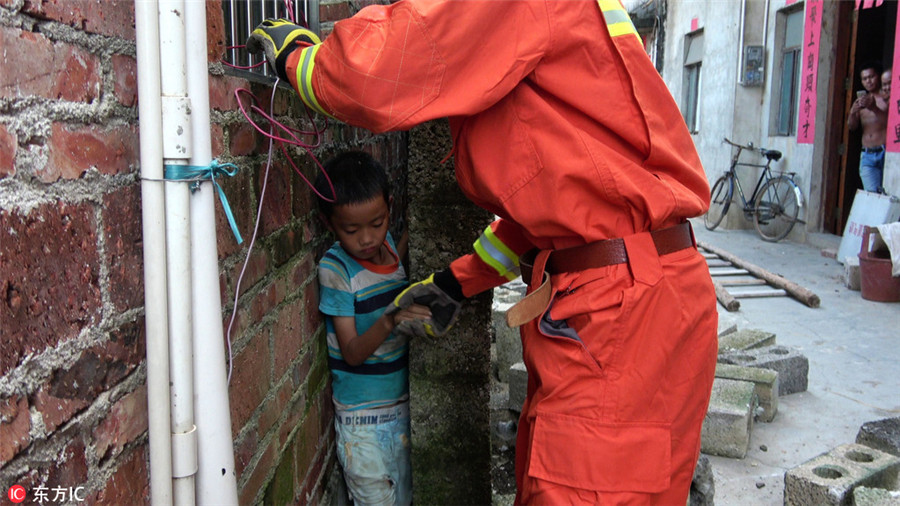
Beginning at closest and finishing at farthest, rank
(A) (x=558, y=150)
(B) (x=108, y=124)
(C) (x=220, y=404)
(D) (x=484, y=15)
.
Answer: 1. (B) (x=108, y=124)
2. (C) (x=220, y=404)
3. (D) (x=484, y=15)
4. (A) (x=558, y=150)

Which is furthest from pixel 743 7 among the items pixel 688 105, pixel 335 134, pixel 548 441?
pixel 548 441

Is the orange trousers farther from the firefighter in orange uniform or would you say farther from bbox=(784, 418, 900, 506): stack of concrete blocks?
bbox=(784, 418, 900, 506): stack of concrete blocks

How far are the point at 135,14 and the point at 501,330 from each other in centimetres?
345

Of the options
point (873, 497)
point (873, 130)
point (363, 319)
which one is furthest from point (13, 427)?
point (873, 130)

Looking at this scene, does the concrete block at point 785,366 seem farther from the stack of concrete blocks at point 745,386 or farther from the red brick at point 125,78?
the red brick at point 125,78

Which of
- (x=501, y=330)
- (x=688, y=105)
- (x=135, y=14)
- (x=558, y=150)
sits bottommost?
(x=501, y=330)

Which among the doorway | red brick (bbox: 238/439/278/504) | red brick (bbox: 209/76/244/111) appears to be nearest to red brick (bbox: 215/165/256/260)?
red brick (bbox: 209/76/244/111)

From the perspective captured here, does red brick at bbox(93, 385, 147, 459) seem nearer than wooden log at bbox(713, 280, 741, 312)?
Yes

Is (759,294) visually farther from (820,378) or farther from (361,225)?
(361,225)

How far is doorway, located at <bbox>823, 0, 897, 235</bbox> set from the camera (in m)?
8.87

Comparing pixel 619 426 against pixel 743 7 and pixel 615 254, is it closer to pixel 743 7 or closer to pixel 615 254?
pixel 615 254

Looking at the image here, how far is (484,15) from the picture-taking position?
147 centimetres

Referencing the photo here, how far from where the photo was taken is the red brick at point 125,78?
3.39ft

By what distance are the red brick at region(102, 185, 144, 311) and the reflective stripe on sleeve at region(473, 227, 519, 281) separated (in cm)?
110
